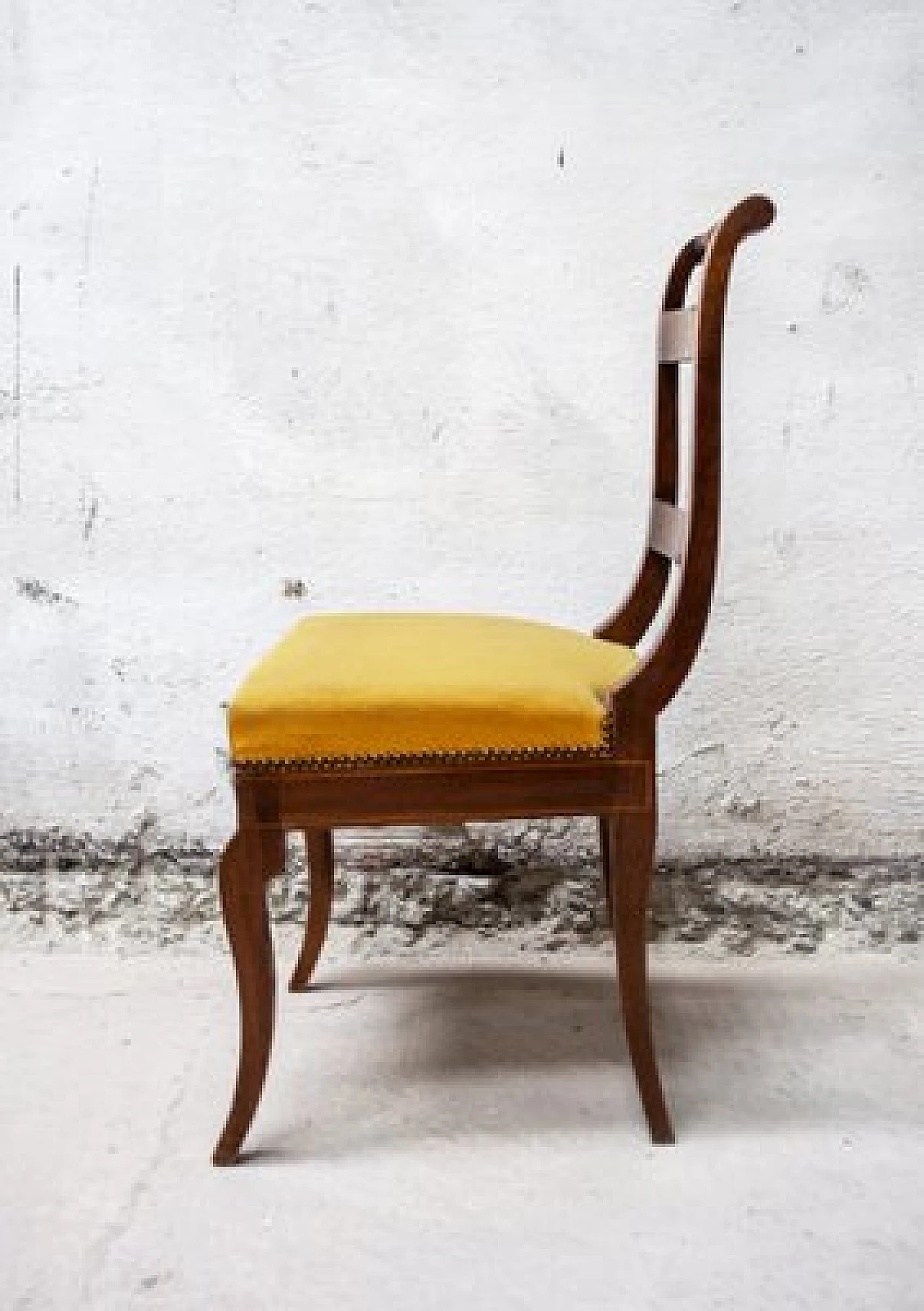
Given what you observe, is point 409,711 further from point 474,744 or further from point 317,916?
point 317,916

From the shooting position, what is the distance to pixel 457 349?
93.7 inches

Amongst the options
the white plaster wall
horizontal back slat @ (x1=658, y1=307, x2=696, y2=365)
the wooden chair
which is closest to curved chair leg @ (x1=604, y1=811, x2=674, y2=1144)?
the wooden chair

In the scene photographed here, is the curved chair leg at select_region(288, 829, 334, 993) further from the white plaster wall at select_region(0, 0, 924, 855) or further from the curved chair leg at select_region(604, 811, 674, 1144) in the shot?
the curved chair leg at select_region(604, 811, 674, 1144)

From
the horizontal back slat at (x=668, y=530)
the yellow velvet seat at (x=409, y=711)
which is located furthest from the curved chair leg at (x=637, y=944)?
the horizontal back slat at (x=668, y=530)

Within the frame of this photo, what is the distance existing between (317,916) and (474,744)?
0.71 meters

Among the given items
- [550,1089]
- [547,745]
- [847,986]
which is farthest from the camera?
[847,986]

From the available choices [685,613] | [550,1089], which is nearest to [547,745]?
[685,613]

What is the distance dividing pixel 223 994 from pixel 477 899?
0.47 metres

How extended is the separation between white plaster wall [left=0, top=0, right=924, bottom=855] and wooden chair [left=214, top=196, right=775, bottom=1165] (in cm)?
59

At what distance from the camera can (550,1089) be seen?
1.98 meters

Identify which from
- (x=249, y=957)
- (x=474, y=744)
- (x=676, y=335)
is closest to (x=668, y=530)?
A: (x=676, y=335)

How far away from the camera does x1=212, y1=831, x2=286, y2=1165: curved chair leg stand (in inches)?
68.1

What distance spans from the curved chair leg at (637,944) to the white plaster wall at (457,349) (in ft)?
2.31

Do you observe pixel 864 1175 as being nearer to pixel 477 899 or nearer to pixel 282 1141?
pixel 282 1141
